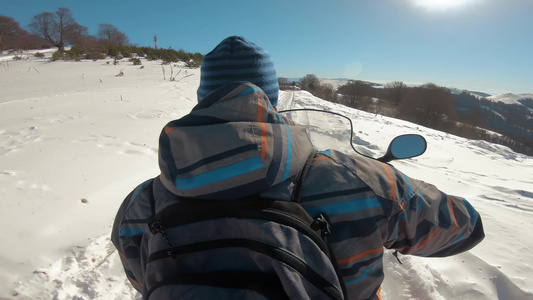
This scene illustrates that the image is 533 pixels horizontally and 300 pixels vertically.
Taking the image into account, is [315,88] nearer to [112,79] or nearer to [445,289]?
[112,79]

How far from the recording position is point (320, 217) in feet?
2.03

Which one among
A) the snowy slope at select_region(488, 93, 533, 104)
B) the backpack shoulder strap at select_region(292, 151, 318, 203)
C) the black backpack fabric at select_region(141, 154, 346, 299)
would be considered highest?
the snowy slope at select_region(488, 93, 533, 104)

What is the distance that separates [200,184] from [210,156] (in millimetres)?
65

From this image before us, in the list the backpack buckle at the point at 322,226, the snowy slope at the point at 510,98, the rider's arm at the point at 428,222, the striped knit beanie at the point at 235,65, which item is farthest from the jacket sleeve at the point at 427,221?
the snowy slope at the point at 510,98

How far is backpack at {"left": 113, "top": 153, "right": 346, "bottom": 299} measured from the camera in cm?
50

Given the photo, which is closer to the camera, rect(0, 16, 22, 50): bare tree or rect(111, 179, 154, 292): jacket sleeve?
rect(111, 179, 154, 292): jacket sleeve

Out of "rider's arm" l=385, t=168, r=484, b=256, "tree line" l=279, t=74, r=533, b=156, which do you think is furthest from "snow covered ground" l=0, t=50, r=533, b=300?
"tree line" l=279, t=74, r=533, b=156

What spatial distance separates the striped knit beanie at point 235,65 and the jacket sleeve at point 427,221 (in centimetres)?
68

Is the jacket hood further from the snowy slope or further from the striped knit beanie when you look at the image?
the snowy slope

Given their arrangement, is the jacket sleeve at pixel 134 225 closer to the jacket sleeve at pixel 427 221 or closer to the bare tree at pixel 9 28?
the jacket sleeve at pixel 427 221

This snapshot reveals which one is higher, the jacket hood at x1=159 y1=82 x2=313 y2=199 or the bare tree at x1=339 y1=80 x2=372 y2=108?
the bare tree at x1=339 y1=80 x2=372 y2=108

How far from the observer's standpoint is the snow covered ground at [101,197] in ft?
5.06

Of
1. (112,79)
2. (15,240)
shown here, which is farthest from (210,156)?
(112,79)

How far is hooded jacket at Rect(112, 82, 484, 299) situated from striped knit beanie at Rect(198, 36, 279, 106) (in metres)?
0.47
